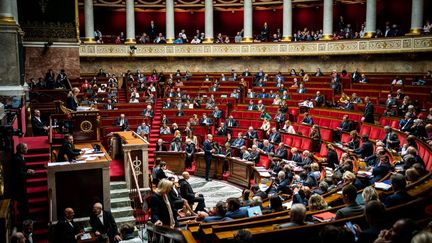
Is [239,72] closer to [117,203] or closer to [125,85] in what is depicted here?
[125,85]

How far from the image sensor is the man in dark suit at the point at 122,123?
16094mm

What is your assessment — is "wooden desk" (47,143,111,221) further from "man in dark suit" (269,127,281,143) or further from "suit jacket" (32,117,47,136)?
"man in dark suit" (269,127,281,143)

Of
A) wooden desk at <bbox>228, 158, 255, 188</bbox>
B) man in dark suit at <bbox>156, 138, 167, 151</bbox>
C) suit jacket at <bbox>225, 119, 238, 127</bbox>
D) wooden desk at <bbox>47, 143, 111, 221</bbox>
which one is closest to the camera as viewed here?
wooden desk at <bbox>47, 143, 111, 221</bbox>

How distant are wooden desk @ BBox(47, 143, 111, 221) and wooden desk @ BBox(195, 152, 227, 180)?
5893mm

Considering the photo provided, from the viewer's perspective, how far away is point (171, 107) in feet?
62.4

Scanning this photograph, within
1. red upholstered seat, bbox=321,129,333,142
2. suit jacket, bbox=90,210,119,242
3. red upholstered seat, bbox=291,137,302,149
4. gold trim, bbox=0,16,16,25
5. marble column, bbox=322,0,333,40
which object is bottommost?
suit jacket, bbox=90,210,119,242

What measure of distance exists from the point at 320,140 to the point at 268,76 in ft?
33.9

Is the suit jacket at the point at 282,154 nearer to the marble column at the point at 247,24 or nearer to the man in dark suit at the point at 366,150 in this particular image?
the man in dark suit at the point at 366,150

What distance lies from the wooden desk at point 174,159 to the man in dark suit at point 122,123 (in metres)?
2.04

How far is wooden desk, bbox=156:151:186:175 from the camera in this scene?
48.7 feet

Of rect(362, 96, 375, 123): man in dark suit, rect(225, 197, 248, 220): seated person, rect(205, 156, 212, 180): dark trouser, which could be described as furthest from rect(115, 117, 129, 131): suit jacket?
rect(225, 197, 248, 220): seated person

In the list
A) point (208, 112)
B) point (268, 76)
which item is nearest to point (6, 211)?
point (208, 112)

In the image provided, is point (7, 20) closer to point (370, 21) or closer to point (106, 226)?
point (106, 226)

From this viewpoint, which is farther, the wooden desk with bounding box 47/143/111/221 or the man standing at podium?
the man standing at podium
